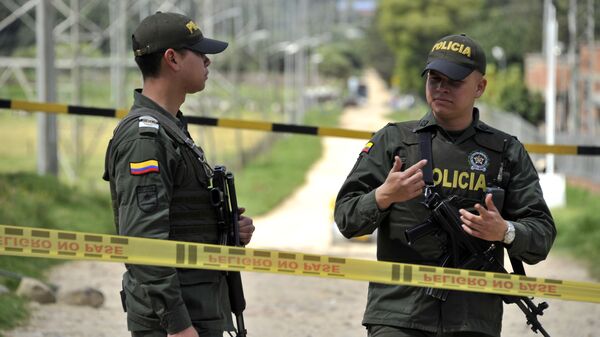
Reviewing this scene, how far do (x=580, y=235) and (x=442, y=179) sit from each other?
13250 mm

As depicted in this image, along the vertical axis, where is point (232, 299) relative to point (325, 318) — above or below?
above

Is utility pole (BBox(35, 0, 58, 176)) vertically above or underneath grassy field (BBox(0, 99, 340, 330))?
above

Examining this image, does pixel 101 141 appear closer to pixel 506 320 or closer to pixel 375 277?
pixel 506 320

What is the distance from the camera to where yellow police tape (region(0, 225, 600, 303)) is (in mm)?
3973

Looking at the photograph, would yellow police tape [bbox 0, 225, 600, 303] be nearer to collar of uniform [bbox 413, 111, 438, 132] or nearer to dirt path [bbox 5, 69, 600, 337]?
collar of uniform [bbox 413, 111, 438, 132]

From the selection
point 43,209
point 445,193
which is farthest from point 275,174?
point 445,193

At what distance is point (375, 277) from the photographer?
4.30 meters

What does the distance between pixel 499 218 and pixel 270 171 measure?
30436 millimetres

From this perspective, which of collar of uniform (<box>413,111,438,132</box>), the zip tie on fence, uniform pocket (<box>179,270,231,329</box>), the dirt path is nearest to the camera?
uniform pocket (<box>179,270,231,329</box>)

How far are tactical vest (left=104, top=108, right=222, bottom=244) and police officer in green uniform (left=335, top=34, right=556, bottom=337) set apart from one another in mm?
546

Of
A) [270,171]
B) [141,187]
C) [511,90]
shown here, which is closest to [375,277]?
[141,187]

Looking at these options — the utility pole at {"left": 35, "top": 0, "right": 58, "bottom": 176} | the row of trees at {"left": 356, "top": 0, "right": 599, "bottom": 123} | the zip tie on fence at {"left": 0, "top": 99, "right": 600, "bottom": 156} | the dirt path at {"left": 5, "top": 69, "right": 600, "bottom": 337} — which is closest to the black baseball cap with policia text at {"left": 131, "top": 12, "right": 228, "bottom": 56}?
the zip tie on fence at {"left": 0, "top": 99, "right": 600, "bottom": 156}

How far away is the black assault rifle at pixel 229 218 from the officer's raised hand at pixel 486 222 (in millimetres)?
787

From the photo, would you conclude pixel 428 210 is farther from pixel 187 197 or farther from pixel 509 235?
pixel 187 197
